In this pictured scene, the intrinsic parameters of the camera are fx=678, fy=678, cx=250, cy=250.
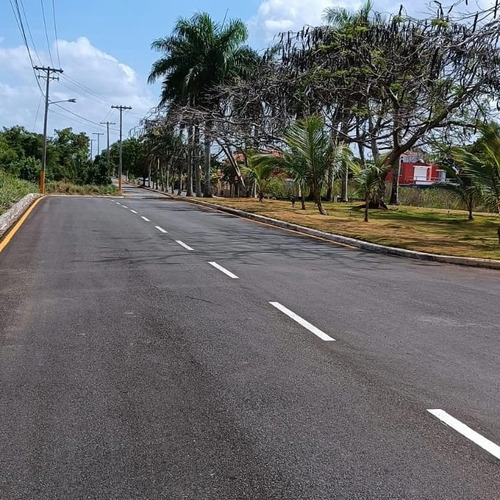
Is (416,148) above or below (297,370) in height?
above

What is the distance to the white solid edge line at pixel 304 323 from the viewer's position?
7.32 m

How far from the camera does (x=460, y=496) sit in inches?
147

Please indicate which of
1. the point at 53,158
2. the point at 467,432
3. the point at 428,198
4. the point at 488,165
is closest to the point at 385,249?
the point at 488,165

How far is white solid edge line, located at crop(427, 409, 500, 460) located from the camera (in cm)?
439

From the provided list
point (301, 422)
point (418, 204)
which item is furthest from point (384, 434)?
point (418, 204)

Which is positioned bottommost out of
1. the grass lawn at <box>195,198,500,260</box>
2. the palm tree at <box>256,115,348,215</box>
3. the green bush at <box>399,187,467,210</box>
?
the grass lawn at <box>195,198,500,260</box>

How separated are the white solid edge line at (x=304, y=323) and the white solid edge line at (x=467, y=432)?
2.28 m

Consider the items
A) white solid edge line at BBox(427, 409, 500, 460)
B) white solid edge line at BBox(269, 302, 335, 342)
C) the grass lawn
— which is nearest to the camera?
white solid edge line at BBox(427, 409, 500, 460)

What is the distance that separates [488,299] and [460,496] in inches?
269

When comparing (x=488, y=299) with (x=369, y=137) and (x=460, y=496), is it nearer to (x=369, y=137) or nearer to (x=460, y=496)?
(x=460, y=496)

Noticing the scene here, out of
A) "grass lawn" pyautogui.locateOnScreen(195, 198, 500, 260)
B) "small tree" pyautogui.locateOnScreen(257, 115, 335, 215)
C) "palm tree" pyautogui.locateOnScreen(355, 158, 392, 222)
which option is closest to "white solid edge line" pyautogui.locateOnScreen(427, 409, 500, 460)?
"grass lawn" pyautogui.locateOnScreen(195, 198, 500, 260)

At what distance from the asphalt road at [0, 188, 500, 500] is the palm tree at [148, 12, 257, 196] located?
1356 inches

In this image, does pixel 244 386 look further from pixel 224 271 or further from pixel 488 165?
pixel 488 165

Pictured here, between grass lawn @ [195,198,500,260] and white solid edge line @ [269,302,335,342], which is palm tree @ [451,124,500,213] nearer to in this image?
grass lawn @ [195,198,500,260]
